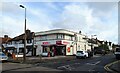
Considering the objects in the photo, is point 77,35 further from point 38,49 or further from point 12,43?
point 12,43

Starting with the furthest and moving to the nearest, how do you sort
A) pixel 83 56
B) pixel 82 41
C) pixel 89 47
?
1. pixel 89 47
2. pixel 82 41
3. pixel 83 56

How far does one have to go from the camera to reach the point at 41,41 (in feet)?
225

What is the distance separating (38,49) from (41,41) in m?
2.88

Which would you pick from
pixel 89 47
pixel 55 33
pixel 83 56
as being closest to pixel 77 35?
pixel 55 33

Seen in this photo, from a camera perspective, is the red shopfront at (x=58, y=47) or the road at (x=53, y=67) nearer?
the road at (x=53, y=67)

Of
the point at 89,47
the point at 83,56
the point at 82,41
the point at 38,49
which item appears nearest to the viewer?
the point at 83,56

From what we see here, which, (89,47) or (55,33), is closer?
(55,33)

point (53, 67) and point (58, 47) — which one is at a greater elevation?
point (58, 47)

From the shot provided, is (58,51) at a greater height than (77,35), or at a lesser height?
lesser

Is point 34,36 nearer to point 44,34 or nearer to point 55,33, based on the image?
point 44,34

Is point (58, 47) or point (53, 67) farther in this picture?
point (58, 47)

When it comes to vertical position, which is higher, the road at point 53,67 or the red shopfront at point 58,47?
the red shopfront at point 58,47

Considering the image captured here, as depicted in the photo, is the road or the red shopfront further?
the red shopfront

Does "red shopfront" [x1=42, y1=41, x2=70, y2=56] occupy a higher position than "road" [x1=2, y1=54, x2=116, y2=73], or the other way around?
"red shopfront" [x1=42, y1=41, x2=70, y2=56]
